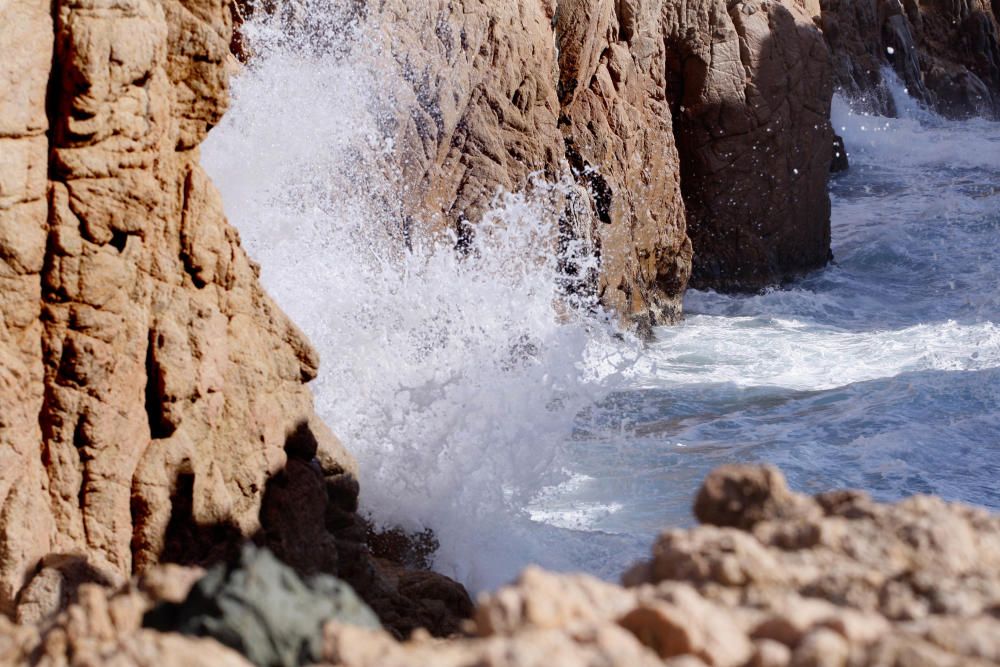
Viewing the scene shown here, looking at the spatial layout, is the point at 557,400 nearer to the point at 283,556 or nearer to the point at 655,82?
the point at 283,556

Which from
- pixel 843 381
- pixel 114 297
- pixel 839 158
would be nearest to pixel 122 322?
pixel 114 297

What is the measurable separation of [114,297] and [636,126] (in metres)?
9.25

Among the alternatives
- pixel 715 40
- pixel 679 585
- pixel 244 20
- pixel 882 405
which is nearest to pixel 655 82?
pixel 715 40

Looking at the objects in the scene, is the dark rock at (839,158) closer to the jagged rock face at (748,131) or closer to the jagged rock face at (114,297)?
the jagged rock face at (748,131)

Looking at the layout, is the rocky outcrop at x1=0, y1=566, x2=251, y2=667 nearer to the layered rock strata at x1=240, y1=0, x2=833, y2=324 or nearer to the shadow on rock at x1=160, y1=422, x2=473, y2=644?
the shadow on rock at x1=160, y1=422, x2=473, y2=644

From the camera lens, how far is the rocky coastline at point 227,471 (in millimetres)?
1938

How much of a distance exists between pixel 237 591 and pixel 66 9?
2563 millimetres

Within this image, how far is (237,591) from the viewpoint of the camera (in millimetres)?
2178

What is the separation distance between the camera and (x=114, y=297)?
4156 mm

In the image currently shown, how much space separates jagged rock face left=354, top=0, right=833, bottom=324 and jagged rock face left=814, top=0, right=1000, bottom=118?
8.33m

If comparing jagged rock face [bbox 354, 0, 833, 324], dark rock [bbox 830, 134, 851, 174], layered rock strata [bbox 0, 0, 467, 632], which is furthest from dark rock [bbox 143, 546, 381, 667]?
dark rock [bbox 830, 134, 851, 174]

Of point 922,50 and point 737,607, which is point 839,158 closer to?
point 922,50

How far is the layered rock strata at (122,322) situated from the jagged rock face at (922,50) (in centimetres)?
1996

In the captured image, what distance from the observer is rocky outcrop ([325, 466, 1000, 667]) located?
1730 millimetres
